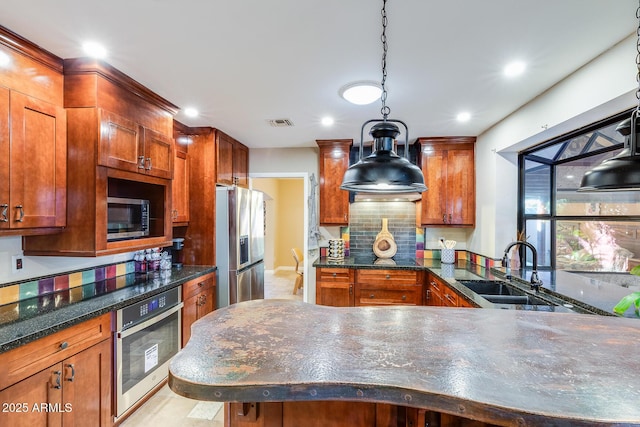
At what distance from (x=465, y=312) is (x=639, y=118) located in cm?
118

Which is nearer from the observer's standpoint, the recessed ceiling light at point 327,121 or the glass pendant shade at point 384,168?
the glass pendant shade at point 384,168

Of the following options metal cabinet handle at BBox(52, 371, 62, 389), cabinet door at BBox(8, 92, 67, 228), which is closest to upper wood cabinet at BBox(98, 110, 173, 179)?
cabinet door at BBox(8, 92, 67, 228)

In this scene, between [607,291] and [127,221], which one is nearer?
[607,291]

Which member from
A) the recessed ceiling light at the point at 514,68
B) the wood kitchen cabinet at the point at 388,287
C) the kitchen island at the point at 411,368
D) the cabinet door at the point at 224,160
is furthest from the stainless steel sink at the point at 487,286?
the cabinet door at the point at 224,160

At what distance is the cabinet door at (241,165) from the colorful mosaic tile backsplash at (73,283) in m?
1.64

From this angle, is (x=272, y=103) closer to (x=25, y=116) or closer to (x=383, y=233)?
(x=25, y=116)

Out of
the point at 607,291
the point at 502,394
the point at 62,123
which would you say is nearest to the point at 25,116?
the point at 62,123

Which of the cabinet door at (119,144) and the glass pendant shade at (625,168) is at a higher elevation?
the cabinet door at (119,144)

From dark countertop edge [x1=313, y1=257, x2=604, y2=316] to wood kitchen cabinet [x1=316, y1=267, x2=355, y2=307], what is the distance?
0.30ft

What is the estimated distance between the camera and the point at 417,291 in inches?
141

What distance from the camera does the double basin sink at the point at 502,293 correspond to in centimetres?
222

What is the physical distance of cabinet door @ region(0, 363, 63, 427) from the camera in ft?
4.71

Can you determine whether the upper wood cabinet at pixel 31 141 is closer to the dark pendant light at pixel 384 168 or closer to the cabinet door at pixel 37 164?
the cabinet door at pixel 37 164

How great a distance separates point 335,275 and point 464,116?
2230mm
